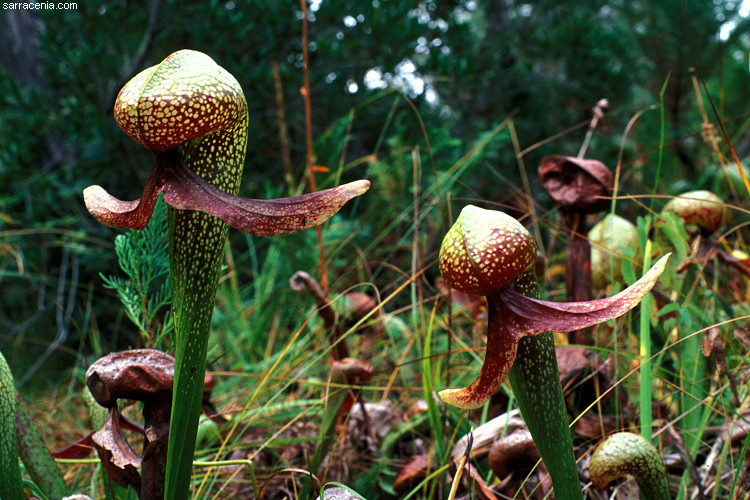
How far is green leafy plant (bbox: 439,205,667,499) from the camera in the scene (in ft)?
1.75

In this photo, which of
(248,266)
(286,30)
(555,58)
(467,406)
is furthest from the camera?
(555,58)

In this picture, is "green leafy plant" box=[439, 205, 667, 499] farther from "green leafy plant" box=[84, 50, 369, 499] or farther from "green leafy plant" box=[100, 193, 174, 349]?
"green leafy plant" box=[100, 193, 174, 349]

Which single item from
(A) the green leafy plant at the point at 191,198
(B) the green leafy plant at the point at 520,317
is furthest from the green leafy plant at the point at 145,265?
(B) the green leafy plant at the point at 520,317

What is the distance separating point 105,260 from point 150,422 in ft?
7.00

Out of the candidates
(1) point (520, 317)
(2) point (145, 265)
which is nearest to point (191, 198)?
(1) point (520, 317)

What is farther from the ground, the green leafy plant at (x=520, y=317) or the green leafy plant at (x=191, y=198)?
the green leafy plant at (x=191, y=198)

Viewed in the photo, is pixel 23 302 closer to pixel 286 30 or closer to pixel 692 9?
pixel 286 30

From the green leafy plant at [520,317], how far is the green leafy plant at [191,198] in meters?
0.13

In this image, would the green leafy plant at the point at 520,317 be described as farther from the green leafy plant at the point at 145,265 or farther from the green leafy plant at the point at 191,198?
the green leafy plant at the point at 145,265

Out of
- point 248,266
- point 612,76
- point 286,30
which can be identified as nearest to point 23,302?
point 248,266

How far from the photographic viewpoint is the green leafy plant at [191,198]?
0.55 m

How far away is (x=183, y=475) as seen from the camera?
0.63 m

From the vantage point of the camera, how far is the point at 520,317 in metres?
0.55

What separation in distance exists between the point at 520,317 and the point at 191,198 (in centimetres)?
35
